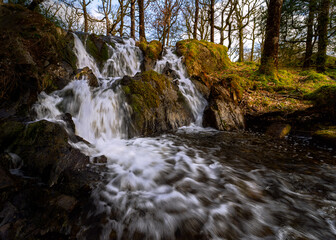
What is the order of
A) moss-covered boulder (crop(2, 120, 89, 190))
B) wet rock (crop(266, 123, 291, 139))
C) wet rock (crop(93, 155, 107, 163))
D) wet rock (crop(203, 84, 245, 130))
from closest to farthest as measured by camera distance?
moss-covered boulder (crop(2, 120, 89, 190)), wet rock (crop(93, 155, 107, 163)), wet rock (crop(266, 123, 291, 139)), wet rock (crop(203, 84, 245, 130))

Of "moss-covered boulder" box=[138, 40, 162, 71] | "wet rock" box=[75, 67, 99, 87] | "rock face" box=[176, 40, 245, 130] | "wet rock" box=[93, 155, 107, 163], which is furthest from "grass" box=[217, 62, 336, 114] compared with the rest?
"wet rock" box=[93, 155, 107, 163]

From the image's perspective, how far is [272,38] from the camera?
7.33 m

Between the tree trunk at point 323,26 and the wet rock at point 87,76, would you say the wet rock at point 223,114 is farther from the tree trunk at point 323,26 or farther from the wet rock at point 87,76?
the tree trunk at point 323,26

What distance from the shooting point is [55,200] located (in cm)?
186

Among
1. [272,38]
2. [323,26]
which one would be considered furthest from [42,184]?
[323,26]

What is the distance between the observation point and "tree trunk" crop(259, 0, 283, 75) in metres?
7.16

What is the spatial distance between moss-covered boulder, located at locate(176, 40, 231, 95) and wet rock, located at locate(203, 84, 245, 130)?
3.34 m

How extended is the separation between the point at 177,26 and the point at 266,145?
61.7 feet

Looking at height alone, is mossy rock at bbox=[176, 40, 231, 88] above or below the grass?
above

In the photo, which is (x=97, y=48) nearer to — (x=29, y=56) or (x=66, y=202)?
(x=29, y=56)

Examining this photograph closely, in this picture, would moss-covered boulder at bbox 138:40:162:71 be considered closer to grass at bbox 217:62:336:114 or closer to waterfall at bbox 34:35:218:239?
waterfall at bbox 34:35:218:239

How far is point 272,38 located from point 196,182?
320 inches

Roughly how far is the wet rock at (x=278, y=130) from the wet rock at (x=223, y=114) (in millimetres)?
863

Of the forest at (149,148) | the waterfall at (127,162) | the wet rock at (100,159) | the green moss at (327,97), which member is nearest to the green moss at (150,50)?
the forest at (149,148)
